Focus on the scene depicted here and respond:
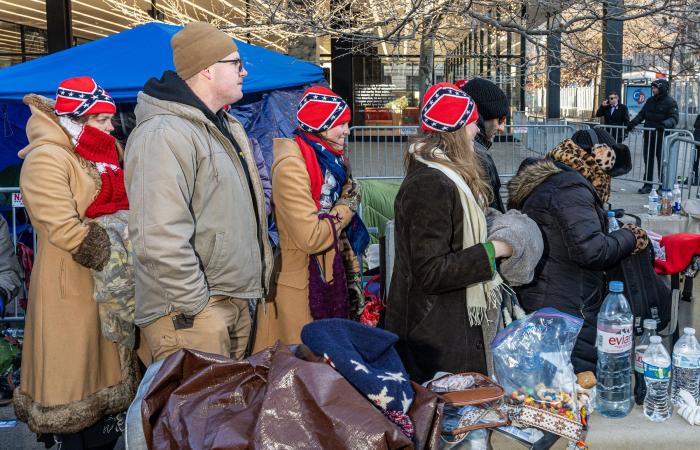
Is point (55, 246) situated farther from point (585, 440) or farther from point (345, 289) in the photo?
point (585, 440)

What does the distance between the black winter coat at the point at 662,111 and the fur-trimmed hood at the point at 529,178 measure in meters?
10.8

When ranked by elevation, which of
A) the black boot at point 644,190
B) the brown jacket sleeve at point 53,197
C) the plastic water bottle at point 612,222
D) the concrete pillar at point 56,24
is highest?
the concrete pillar at point 56,24

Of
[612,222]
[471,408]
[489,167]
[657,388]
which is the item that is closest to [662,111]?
[612,222]

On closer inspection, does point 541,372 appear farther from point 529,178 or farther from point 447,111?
point 529,178

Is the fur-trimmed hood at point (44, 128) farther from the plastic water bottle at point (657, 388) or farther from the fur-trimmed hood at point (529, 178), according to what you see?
the plastic water bottle at point (657, 388)

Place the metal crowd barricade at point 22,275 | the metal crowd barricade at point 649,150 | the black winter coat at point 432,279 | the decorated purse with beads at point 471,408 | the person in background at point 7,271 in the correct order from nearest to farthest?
the decorated purse with beads at point 471,408 < the black winter coat at point 432,279 < the person in background at point 7,271 < the metal crowd barricade at point 22,275 < the metal crowd barricade at point 649,150

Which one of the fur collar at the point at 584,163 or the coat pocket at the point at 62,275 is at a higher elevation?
the fur collar at the point at 584,163

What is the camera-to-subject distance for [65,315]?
3.66m

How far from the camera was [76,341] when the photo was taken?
12.1 feet

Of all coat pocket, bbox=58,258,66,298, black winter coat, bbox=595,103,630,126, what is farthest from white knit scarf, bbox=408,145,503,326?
black winter coat, bbox=595,103,630,126

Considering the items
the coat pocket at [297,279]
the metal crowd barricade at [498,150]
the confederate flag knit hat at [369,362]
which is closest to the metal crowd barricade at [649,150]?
the metal crowd barricade at [498,150]

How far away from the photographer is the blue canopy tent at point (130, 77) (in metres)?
7.51

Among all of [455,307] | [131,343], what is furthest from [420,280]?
[131,343]

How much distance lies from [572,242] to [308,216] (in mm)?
1343
